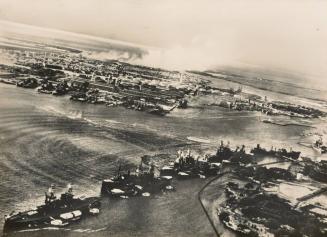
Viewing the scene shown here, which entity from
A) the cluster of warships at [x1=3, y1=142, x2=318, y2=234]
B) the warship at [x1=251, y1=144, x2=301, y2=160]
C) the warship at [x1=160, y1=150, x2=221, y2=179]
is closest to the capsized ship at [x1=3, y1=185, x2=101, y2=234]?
the cluster of warships at [x1=3, y1=142, x2=318, y2=234]

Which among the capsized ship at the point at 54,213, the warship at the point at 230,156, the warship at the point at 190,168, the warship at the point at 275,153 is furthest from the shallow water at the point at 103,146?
the warship at the point at 230,156

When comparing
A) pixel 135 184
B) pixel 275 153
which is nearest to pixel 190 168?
pixel 135 184

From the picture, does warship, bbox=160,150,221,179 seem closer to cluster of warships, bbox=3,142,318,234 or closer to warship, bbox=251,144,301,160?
cluster of warships, bbox=3,142,318,234

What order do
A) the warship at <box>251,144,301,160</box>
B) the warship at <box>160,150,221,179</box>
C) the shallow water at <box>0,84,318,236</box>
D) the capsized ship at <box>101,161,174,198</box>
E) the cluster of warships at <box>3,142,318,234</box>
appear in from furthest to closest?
the warship at <box>251,144,301,160</box> → the warship at <box>160,150,221,179</box> → the capsized ship at <box>101,161,174,198</box> → the shallow water at <box>0,84,318,236</box> → the cluster of warships at <box>3,142,318,234</box>

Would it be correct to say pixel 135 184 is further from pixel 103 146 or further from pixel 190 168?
pixel 103 146

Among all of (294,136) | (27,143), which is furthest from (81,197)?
(294,136)

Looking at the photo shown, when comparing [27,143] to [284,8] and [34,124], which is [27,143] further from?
[284,8]

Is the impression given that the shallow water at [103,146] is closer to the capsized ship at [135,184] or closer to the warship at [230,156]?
the capsized ship at [135,184]
